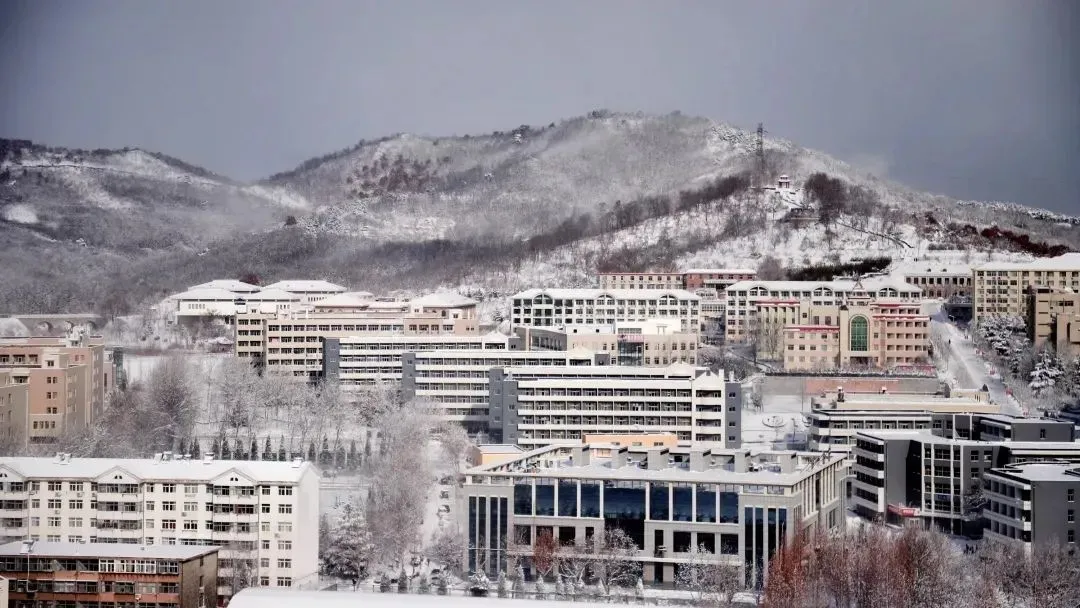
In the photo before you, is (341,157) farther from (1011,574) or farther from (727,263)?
(1011,574)

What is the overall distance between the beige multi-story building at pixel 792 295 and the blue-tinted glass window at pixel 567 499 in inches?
269

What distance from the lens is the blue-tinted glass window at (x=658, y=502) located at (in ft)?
24.1

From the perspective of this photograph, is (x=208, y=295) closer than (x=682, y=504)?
No

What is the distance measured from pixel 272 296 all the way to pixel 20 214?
440 cm

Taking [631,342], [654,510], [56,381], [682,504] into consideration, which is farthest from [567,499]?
[631,342]

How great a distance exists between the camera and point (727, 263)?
1778 centimetres

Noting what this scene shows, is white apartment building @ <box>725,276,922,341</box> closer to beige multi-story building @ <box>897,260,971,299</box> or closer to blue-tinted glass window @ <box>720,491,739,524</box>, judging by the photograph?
beige multi-story building @ <box>897,260,971,299</box>

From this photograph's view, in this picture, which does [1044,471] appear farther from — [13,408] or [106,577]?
[13,408]

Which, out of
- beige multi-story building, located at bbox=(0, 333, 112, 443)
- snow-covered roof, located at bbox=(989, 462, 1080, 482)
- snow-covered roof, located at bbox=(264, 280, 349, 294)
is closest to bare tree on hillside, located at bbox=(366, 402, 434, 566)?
beige multi-story building, located at bbox=(0, 333, 112, 443)

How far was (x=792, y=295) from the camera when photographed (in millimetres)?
14719

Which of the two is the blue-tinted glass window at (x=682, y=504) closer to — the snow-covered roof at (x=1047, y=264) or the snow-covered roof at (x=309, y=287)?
the snow-covered roof at (x=1047, y=264)

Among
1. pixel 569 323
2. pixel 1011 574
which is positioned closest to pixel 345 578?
pixel 1011 574

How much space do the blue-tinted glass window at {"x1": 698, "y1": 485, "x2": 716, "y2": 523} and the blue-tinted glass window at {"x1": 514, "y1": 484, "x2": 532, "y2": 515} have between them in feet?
2.74

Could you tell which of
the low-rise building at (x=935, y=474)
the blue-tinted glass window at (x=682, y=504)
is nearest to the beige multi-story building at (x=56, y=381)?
the blue-tinted glass window at (x=682, y=504)
